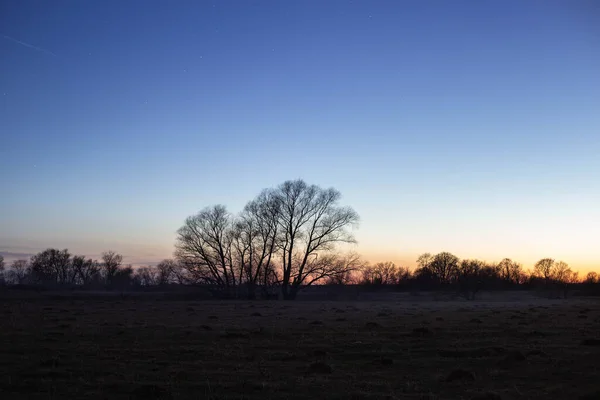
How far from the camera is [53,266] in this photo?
→ 534 feet

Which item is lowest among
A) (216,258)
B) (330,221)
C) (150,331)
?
(150,331)

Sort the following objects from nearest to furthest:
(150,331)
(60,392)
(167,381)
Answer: (60,392) < (167,381) < (150,331)

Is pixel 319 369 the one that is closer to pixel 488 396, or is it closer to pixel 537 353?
pixel 488 396

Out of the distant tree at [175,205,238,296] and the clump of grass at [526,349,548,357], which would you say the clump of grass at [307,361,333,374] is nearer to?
the clump of grass at [526,349,548,357]

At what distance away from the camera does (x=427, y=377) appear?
40.4 feet

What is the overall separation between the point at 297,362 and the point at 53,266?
172504 millimetres

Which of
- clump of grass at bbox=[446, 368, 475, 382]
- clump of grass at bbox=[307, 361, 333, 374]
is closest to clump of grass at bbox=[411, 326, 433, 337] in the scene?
clump of grass at bbox=[446, 368, 475, 382]

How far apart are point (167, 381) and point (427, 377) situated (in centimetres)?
675

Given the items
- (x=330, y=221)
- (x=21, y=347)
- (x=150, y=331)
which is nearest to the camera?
(x=21, y=347)

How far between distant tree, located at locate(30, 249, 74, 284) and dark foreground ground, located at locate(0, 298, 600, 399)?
6239 inches

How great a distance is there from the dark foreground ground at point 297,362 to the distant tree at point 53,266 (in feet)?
520

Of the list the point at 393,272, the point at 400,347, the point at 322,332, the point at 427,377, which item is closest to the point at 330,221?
the point at 322,332

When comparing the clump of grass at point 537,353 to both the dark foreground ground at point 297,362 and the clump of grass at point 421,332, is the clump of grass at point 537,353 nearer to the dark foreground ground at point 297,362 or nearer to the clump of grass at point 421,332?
the dark foreground ground at point 297,362

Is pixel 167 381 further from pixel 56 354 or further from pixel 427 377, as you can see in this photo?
pixel 427 377
